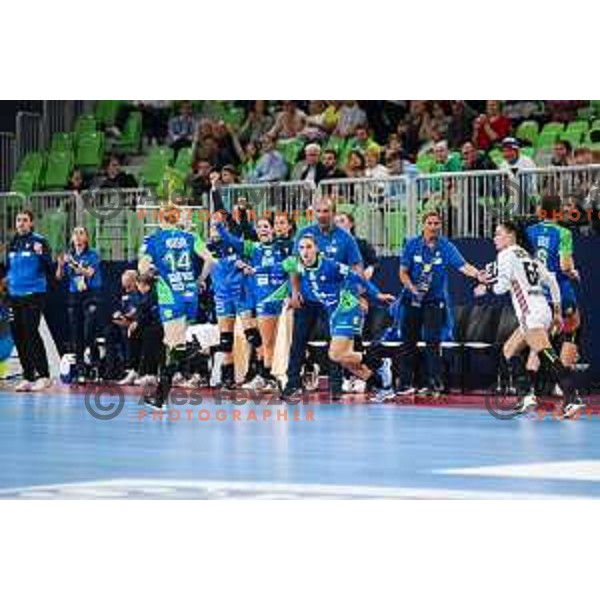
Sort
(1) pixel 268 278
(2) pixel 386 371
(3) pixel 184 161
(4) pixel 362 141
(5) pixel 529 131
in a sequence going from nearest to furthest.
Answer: (1) pixel 268 278, (2) pixel 386 371, (5) pixel 529 131, (4) pixel 362 141, (3) pixel 184 161

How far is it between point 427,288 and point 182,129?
28.4ft

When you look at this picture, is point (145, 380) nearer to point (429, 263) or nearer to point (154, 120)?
point (429, 263)

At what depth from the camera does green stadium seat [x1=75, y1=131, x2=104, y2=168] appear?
2792cm

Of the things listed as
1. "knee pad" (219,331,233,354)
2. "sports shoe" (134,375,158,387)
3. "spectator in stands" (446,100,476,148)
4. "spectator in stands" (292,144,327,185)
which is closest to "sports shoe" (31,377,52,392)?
"sports shoe" (134,375,158,387)

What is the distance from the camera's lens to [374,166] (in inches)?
891

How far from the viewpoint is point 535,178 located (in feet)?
67.9

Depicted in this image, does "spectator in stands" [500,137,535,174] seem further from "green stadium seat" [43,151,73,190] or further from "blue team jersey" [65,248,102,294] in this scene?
"green stadium seat" [43,151,73,190]

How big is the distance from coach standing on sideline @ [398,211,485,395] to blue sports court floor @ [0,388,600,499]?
837 mm

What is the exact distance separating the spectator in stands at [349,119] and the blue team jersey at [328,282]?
6510 mm

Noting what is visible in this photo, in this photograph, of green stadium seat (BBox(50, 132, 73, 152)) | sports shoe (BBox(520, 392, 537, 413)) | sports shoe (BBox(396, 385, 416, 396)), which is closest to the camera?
sports shoe (BBox(520, 392, 537, 413))

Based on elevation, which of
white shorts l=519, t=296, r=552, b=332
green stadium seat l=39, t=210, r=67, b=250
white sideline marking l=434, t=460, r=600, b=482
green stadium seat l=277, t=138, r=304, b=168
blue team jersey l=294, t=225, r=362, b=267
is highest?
green stadium seat l=277, t=138, r=304, b=168

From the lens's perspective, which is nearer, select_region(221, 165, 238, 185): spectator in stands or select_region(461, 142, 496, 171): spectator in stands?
select_region(461, 142, 496, 171): spectator in stands

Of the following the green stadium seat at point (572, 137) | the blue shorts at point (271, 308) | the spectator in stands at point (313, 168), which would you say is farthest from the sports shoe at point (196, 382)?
the green stadium seat at point (572, 137)

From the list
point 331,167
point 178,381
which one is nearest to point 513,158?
point 331,167
